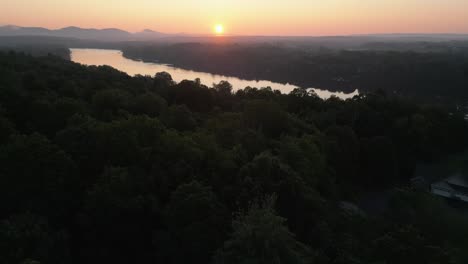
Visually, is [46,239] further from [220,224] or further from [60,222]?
[220,224]

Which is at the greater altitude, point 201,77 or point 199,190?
point 199,190

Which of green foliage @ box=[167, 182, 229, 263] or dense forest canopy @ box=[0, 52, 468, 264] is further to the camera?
green foliage @ box=[167, 182, 229, 263]

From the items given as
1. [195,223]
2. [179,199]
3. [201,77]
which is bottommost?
[201,77]

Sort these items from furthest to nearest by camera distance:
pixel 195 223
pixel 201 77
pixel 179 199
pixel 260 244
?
pixel 201 77, pixel 179 199, pixel 195 223, pixel 260 244

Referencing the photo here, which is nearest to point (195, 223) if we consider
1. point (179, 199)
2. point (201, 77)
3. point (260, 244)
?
point (179, 199)

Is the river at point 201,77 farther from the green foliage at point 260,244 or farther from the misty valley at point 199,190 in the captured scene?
the green foliage at point 260,244

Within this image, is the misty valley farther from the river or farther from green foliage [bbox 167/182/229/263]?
the river

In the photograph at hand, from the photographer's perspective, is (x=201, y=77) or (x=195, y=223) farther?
(x=201, y=77)

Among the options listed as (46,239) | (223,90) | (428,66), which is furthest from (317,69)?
(46,239)

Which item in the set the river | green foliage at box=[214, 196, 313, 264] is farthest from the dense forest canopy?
the river

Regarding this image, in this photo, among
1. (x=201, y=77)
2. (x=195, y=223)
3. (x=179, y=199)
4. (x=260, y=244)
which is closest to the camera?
(x=260, y=244)

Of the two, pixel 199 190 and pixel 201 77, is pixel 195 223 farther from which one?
pixel 201 77
